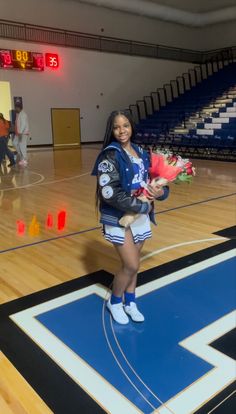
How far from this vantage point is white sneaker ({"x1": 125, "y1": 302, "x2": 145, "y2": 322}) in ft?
7.59

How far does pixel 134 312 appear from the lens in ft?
7.67

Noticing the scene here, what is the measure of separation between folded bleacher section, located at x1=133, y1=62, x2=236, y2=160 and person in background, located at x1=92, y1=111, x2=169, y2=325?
6901mm

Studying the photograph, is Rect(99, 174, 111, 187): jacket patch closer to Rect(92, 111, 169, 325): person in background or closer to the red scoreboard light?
Rect(92, 111, 169, 325): person in background

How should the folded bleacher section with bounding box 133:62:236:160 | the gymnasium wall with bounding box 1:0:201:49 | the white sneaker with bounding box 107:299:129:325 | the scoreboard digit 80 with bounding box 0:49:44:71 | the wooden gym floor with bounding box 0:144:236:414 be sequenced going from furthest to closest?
the gymnasium wall with bounding box 1:0:201:49 → the scoreboard digit 80 with bounding box 0:49:44:71 → the folded bleacher section with bounding box 133:62:236:160 → the wooden gym floor with bounding box 0:144:236:414 → the white sneaker with bounding box 107:299:129:325

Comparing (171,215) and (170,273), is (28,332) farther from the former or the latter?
(171,215)

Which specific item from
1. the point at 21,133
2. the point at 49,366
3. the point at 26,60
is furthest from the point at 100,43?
the point at 49,366

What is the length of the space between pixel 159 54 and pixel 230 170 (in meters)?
10.8

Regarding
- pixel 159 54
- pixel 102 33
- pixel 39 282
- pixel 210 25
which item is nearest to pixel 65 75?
pixel 102 33

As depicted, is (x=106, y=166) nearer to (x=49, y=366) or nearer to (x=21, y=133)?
(x=49, y=366)

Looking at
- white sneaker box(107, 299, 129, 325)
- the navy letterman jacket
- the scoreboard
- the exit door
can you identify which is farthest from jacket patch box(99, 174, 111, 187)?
the exit door

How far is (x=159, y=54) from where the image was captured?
56.5 feet

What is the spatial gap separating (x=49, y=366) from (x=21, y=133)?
27.1 feet

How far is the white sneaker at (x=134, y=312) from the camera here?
231 centimetres

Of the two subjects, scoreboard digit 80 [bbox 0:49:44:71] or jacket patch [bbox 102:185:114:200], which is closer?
jacket patch [bbox 102:185:114:200]
